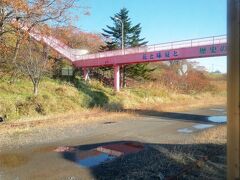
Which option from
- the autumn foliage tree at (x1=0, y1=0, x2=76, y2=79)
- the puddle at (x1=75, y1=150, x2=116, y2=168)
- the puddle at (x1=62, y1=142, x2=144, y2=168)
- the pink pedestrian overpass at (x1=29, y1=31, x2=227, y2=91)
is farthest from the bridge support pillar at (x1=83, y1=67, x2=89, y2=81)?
the puddle at (x1=75, y1=150, x2=116, y2=168)

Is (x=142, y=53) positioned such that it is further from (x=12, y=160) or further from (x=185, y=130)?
(x=12, y=160)

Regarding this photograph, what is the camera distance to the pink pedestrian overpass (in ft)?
78.7

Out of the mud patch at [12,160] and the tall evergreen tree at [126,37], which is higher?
the tall evergreen tree at [126,37]

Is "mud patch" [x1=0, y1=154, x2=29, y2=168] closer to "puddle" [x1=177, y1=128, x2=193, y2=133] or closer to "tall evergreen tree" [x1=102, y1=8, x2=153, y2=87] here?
"puddle" [x1=177, y1=128, x2=193, y2=133]

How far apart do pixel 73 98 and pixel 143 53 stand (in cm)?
785

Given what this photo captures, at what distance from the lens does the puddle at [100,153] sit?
8.77 m

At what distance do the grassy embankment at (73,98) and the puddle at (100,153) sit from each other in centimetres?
A: 916

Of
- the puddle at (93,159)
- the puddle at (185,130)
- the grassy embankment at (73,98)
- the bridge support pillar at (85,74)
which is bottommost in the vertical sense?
the puddle at (93,159)

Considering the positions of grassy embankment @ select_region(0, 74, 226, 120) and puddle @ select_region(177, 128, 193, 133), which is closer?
puddle @ select_region(177, 128, 193, 133)

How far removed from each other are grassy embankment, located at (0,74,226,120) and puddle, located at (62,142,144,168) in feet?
30.0

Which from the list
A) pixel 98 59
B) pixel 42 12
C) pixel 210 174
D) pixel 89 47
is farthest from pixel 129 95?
pixel 210 174

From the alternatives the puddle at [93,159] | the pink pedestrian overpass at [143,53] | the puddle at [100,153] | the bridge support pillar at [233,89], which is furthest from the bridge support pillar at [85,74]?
the bridge support pillar at [233,89]

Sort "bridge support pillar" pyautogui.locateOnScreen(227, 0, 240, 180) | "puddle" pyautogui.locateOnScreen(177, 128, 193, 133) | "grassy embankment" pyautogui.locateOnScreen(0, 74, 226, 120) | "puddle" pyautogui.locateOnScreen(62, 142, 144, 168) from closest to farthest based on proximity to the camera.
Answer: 1. "bridge support pillar" pyautogui.locateOnScreen(227, 0, 240, 180)
2. "puddle" pyautogui.locateOnScreen(62, 142, 144, 168)
3. "puddle" pyautogui.locateOnScreen(177, 128, 193, 133)
4. "grassy embankment" pyautogui.locateOnScreen(0, 74, 226, 120)

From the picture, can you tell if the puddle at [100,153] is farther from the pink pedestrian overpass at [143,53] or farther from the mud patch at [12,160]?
the pink pedestrian overpass at [143,53]
